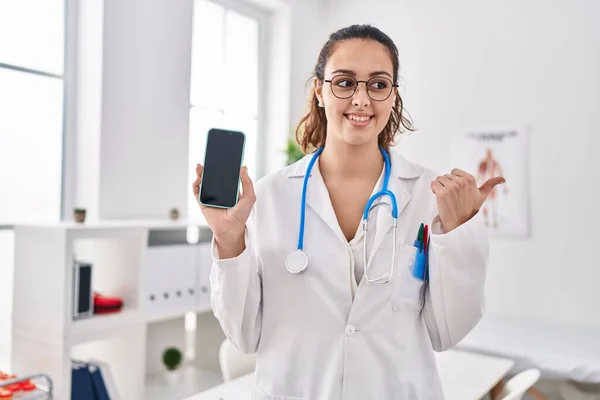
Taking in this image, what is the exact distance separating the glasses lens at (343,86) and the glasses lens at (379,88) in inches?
1.4

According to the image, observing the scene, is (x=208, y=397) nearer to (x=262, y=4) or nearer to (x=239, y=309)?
(x=239, y=309)

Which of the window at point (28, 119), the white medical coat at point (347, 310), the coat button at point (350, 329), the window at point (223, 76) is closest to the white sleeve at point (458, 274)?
the white medical coat at point (347, 310)

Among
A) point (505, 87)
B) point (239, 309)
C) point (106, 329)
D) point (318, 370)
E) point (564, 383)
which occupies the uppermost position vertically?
point (505, 87)

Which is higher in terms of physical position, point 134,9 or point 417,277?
point 134,9

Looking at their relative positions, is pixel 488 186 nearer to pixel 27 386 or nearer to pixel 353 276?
pixel 353 276

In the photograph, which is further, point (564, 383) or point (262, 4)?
point (262, 4)

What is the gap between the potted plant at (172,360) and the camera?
264 centimetres

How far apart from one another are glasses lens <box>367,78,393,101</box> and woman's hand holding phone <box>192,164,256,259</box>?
30cm

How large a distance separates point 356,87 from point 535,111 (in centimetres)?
245

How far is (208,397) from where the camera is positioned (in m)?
1.76

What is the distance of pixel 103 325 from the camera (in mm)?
2064

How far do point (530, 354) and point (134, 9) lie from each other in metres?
2.55

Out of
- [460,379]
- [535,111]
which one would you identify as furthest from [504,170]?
[460,379]

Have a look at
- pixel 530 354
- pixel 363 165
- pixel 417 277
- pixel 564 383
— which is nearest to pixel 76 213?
pixel 363 165
